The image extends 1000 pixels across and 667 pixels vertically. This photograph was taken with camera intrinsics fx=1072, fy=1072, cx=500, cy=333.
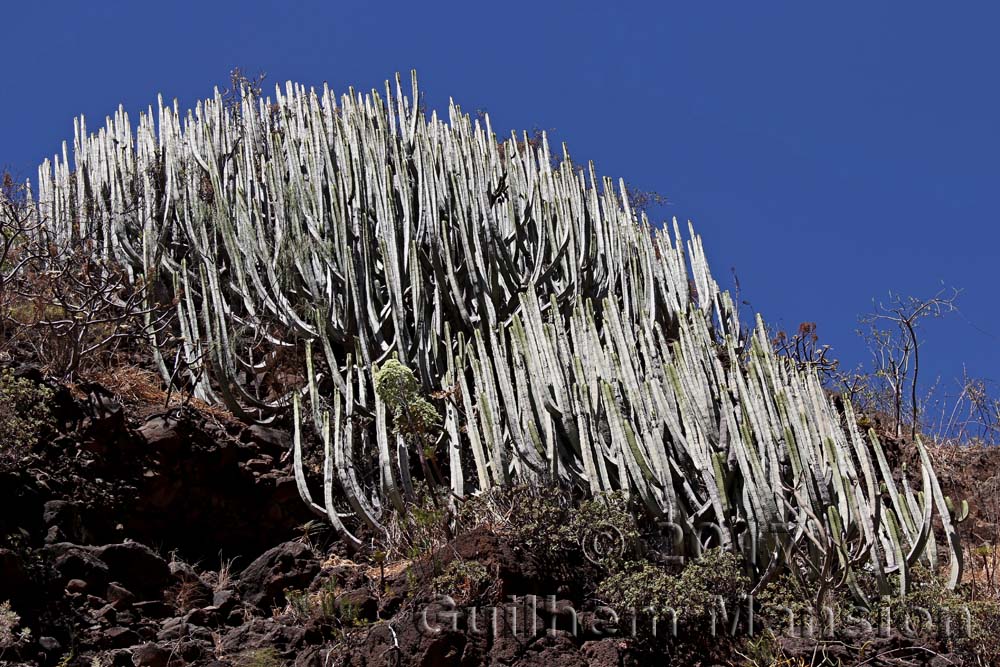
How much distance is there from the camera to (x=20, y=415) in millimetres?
6387

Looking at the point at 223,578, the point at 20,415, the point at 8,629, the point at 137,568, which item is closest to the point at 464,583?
the point at 223,578

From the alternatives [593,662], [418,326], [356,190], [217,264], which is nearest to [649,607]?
[593,662]

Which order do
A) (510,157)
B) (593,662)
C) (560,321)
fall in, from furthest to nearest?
(510,157)
(560,321)
(593,662)

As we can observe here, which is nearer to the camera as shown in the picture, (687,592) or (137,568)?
(687,592)

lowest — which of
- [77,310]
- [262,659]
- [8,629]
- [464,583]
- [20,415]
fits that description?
[262,659]

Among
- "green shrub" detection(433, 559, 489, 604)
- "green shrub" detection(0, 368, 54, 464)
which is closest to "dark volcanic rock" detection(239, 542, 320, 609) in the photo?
"green shrub" detection(433, 559, 489, 604)

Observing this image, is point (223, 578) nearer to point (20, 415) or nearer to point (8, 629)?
point (20, 415)

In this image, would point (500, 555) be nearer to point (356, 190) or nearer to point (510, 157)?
point (356, 190)

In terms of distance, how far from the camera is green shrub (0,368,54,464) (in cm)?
615

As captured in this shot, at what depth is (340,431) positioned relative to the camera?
6.82 m

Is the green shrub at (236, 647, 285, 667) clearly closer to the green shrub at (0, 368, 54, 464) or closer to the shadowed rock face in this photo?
the shadowed rock face

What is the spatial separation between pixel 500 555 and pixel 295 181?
4.16m

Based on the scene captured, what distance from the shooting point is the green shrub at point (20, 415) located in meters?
6.15

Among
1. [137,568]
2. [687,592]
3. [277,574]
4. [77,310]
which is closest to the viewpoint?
[687,592]
